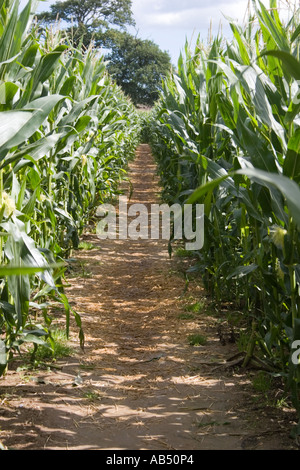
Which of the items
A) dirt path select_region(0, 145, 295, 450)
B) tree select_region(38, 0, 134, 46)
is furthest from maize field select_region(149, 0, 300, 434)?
tree select_region(38, 0, 134, 46)

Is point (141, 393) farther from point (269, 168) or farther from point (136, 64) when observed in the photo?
point (136, 64)

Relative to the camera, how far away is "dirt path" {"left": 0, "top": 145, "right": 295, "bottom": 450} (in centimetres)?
261

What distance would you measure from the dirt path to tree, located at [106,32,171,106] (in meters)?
48.7

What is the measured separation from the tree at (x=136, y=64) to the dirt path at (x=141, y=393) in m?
48.7

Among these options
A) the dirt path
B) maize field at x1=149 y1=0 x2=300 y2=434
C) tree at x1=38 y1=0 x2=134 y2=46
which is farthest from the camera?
tree at x1=38 y1=0 x2=134 y2=46

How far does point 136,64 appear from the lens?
180 ft

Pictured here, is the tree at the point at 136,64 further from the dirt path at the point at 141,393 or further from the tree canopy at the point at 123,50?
the dirt path at the point at 141,393

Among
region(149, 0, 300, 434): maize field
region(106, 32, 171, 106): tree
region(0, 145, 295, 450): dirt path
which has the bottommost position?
region(0, 145, 295, 450): dirt path

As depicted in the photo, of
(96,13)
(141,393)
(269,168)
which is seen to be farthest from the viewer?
(96,13)

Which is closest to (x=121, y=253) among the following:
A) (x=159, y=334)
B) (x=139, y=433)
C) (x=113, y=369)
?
(x=159, y=334)

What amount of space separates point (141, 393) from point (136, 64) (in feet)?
180

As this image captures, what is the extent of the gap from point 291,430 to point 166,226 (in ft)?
19.1

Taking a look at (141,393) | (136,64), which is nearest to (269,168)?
(141,393)

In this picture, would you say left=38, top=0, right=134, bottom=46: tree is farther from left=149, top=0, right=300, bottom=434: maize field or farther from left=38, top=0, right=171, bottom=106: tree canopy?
left=149, top=0, right=300, bottom=434: maize field
